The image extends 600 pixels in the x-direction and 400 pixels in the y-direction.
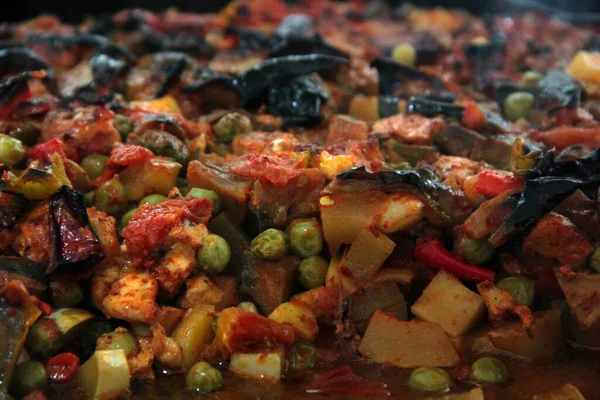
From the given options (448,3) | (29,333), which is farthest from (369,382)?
(448,3)

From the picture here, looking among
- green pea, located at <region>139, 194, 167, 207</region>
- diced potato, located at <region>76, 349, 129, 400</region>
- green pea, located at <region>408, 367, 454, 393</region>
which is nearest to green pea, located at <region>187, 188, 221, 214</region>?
green pea, located at <region>139, 194, 167, 207</region>

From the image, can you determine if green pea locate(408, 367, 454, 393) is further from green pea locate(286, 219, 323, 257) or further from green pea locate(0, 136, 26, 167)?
green pea locate(0, 136, 26, 167)

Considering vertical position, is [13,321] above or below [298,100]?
below

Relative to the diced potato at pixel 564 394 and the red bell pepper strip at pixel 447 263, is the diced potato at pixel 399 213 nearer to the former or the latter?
the red bell pepper strip at pixel 447 263

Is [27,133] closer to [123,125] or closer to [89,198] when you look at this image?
[123,125]

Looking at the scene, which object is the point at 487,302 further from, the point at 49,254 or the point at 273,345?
the point at 49,254

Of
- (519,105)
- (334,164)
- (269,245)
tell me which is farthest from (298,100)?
(519,105)
